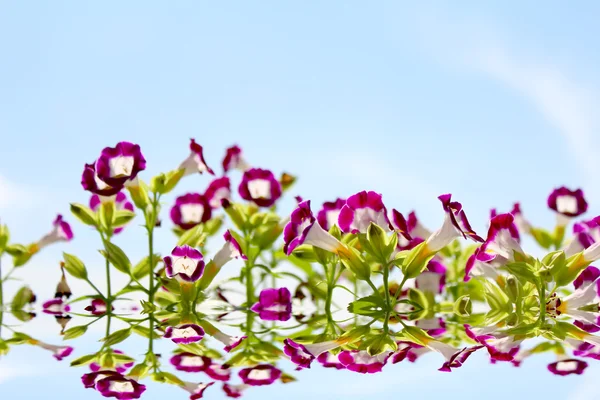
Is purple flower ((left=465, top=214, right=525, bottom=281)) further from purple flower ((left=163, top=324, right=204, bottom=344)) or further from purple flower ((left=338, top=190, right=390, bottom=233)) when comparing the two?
purple flower ((left=163, top=324, right=204, bottom=344))

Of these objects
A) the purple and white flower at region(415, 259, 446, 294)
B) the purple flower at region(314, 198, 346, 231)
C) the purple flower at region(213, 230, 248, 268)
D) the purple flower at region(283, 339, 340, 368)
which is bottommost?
the purple flower at region(283, 339, 340, 368)

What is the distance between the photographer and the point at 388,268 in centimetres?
196

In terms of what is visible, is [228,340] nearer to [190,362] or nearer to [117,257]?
[190,362]

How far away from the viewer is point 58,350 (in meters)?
2.09

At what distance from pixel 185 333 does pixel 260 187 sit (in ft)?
2.56

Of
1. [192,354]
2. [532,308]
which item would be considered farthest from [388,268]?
[532,308]

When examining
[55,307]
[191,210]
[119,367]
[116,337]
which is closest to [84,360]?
[119,367]

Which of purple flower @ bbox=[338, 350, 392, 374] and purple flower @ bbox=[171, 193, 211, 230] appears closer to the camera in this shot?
purple flower @ bbox=[338, 350, 392, 374]

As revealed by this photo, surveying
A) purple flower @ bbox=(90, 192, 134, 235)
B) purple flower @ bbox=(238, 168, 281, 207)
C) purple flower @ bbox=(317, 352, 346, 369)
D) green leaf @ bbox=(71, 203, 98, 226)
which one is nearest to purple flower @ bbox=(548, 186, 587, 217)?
purple flower @ bbox=(238, 168, 281, 207)

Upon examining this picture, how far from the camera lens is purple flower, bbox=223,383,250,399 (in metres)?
1.60

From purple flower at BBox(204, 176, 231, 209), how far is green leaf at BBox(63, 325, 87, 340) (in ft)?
2.70

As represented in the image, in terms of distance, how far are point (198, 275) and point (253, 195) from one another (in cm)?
60

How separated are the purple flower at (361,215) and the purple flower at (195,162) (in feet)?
2.62

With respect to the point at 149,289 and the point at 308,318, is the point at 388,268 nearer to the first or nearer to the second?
the point at 308,318
